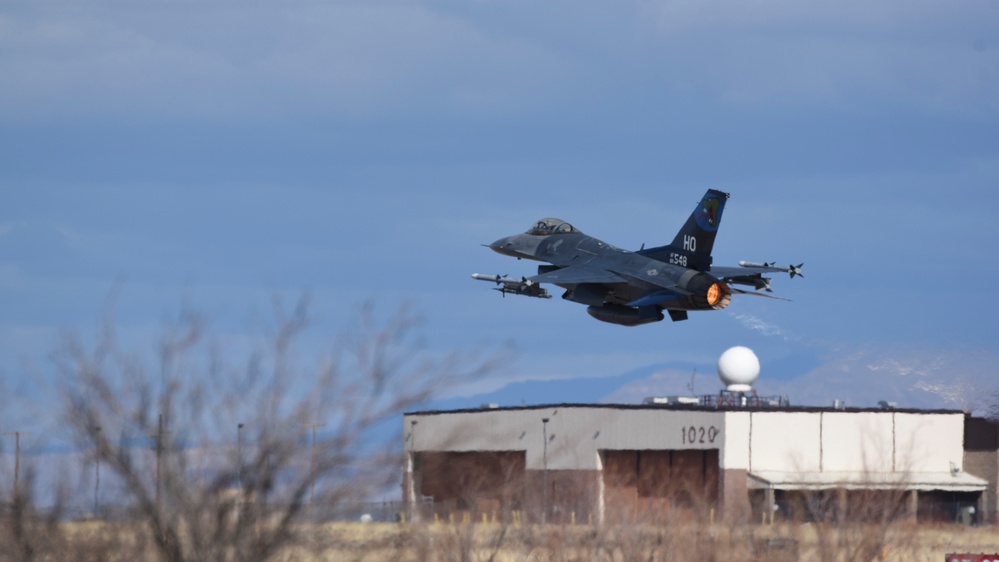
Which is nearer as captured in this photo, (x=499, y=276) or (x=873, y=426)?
(x=499, y=276)

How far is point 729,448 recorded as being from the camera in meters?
90.3

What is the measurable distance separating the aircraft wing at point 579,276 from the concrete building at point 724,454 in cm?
3052

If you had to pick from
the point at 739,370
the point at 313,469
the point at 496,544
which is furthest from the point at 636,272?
the point at 739,370

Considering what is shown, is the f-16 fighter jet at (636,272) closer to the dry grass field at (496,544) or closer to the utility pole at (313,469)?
the dry grass field at (496,544)

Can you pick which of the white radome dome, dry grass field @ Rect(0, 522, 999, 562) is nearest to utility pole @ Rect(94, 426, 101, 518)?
dry grass field @ Rect(0, 522, 999, 562)

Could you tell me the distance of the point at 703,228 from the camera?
6009cm

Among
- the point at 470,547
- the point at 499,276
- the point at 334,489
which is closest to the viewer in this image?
the point at 334,489

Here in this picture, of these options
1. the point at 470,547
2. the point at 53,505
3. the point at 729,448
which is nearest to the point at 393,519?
the point at 53,505

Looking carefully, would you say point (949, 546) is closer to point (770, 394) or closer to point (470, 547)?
point (770, 394)

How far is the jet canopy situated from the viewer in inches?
2459

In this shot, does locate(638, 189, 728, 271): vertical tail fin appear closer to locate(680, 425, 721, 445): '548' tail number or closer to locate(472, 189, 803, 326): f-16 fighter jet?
locate(472, 189, 803, 326): f-16 fighter jet

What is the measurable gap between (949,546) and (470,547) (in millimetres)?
39436

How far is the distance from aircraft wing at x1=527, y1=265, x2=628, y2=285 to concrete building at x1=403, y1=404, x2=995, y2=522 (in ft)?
100

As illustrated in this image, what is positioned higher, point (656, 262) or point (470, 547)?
point (656, 262)
